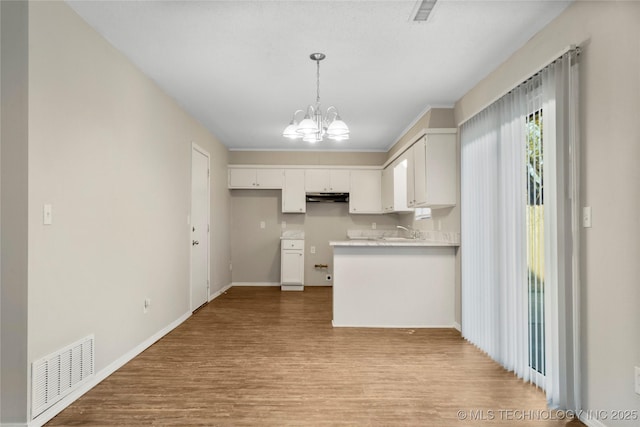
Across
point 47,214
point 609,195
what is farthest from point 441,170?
point 47,214

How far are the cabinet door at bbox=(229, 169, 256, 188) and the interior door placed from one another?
4.31 feet

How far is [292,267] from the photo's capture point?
6824 mm

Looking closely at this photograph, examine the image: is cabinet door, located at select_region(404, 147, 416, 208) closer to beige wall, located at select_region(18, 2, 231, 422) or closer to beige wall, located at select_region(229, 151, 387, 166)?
beige wall, located at select_region(229, 151, 387, 166)

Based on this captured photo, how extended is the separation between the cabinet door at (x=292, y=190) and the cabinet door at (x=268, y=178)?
0.13 meters

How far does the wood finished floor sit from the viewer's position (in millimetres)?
2271

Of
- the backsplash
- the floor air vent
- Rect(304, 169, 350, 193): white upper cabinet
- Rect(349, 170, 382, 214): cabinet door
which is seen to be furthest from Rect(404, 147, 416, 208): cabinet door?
the floor air vent

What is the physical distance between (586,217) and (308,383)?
209 centimetres

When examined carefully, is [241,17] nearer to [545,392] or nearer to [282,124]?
[282,124]

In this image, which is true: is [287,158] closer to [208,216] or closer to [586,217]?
[208,216]

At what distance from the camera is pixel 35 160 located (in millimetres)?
2158

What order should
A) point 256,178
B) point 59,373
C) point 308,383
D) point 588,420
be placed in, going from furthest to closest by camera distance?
1. point 256,178
2. point 308,383
3. point 59,373
4. point 588,420

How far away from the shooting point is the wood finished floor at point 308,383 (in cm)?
227

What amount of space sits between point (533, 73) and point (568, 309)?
1606mm

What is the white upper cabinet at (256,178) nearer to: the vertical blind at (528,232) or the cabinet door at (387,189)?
the cabinet door at (387,189)
